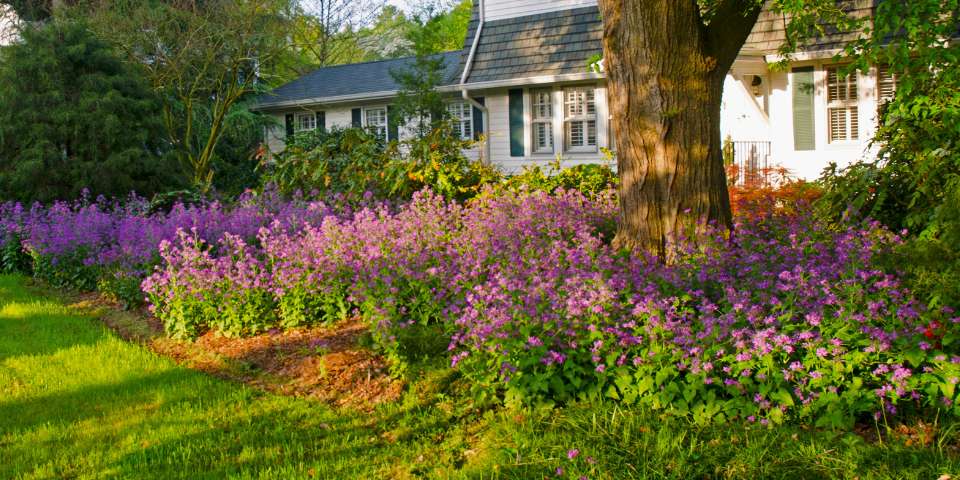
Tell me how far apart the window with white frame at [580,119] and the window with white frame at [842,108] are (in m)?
4.66

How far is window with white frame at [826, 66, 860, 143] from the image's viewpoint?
14.4m

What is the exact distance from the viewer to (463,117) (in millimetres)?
21906

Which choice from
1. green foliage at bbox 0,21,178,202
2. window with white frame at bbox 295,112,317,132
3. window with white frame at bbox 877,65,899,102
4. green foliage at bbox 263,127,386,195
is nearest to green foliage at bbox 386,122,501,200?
green foliage at bbox 263,127,386,195

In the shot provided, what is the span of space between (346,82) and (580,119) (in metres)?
10.2

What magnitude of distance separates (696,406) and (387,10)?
42.3 meters

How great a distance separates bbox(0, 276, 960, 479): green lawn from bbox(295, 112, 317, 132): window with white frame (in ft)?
65.7

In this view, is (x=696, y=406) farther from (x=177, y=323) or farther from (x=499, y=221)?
(x=177, y=323)

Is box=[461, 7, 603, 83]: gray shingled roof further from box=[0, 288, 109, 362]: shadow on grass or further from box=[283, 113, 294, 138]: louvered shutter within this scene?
box=[0, 288, 109, 362]: shadow on grass

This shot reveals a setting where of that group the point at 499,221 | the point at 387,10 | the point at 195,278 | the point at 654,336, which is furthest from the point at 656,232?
the point at 387,10

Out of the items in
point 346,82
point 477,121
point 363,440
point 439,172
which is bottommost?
point 363,440

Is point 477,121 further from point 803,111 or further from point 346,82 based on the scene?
point 803,111

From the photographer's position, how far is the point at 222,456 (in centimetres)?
435

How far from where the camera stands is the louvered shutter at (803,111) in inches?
573

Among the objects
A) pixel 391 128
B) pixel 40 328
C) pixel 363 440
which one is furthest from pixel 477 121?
pixel 363 440
